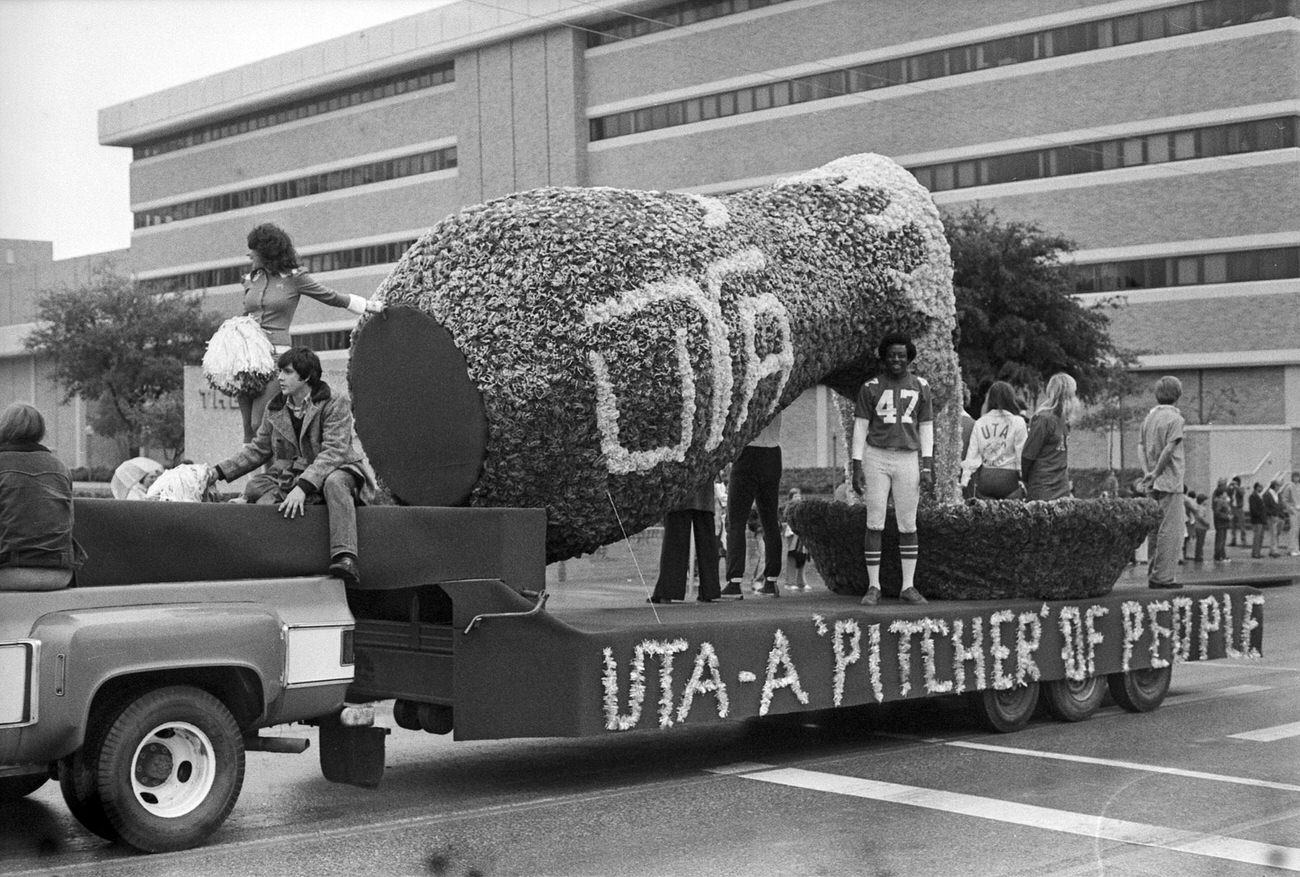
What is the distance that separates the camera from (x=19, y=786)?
24.3ft

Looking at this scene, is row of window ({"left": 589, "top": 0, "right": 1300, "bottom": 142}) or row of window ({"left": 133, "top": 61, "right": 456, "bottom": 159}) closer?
row of window ({"left": 589, "top": 0, "right": 1300, "bottom": 142})

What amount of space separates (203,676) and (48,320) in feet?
182

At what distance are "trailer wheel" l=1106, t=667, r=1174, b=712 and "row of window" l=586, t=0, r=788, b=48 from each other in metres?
44.5

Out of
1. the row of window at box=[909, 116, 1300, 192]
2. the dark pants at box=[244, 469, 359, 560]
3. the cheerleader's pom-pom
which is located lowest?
the dark pants at box=[244, 469, 359, 560]

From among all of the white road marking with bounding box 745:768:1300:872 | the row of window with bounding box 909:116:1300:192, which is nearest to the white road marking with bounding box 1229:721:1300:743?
the white road marking with bounding box 745:768:1300:872

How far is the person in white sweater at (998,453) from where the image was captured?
1090 cm

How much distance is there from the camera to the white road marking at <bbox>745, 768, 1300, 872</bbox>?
254 inches

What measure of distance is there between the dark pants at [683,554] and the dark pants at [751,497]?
21.5 inches

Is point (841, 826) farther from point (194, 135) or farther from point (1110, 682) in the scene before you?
point (194, 135)

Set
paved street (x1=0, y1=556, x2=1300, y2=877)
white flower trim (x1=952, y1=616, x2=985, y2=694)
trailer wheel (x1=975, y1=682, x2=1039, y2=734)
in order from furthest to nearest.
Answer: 1. trailer wheel (x1=975, y1=682, x2=1039, y2=734)
2. white flower trim (x1=952, y1=616, x2=985, y2=694)
3. paved street (x1=0, y1=556, x2=1300, y2=877)

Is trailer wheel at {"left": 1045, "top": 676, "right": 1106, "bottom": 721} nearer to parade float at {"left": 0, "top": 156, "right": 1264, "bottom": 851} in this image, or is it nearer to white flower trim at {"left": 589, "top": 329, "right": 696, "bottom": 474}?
parade float at {"left": 0, "top": 156, "right": 1264, "bottom": 851}

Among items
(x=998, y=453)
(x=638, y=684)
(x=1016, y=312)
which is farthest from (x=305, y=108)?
(x=638, y=684)

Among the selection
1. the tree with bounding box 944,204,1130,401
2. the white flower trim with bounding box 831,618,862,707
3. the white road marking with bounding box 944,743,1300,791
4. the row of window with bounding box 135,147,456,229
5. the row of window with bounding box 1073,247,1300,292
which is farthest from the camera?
the row of window with bounding box 135,147,456,229

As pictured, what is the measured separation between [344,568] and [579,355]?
1618 mm
